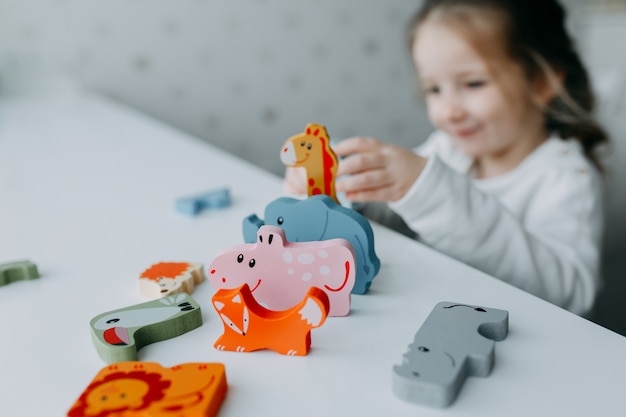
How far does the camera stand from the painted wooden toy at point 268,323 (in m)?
0.39

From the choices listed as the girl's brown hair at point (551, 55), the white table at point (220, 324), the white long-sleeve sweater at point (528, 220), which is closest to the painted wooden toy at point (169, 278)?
the white table at point (220, 324)

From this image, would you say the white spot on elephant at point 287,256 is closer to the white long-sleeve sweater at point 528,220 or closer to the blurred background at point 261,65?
the white long-sleeve sweater at point 528,220

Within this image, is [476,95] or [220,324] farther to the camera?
[476,95]

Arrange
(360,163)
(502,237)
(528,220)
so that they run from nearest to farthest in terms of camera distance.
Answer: (360,163), (502,237), (528,220)

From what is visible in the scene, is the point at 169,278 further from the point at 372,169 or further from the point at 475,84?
the point at 475,84

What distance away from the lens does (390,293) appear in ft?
1.56

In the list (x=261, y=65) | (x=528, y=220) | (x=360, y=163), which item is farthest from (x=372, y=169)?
(x=261, y=65)

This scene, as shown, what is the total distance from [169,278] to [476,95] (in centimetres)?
68

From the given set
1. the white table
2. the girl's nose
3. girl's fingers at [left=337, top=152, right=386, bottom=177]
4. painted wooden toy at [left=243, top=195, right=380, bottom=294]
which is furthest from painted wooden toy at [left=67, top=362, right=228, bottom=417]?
the girl's nose

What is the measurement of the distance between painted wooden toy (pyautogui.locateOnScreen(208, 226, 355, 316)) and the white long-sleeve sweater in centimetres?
25

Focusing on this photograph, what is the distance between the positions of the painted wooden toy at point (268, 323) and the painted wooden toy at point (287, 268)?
0.10ft

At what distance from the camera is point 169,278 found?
49 centimetres

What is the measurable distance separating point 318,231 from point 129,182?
0.41m

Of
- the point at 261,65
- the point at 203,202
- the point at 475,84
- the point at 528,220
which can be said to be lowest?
the point at 528,220
